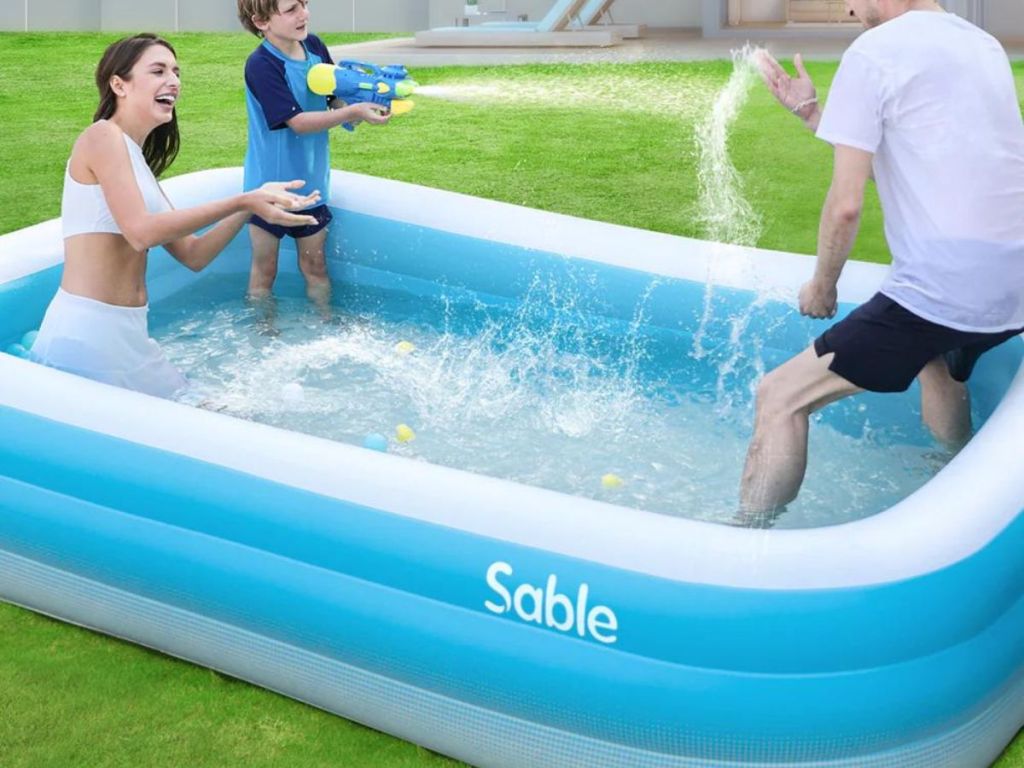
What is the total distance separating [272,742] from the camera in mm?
2322

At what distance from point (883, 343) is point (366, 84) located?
181cm

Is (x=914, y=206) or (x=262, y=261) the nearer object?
(x=914, y=206)

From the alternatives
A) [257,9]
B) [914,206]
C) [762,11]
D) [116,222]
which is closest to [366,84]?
[257,9]

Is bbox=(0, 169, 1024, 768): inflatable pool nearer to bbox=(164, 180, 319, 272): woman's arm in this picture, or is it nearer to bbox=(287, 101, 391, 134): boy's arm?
bbox=(164, 180, 319, 272): woman's arm

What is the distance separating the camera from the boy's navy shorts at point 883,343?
7.60 ft

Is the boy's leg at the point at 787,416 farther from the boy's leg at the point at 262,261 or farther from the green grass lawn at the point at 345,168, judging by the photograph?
the boy's leg at the point at 262,261

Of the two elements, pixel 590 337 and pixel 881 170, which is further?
pixel 590 337

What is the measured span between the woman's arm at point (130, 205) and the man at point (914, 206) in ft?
3.28

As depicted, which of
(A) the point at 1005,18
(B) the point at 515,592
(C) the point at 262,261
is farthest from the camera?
(A) the point at 1005,18

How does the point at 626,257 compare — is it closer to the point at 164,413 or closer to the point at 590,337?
the point at 590,337

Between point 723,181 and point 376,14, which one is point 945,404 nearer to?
point 723,181

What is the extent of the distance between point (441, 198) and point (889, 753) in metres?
2.38

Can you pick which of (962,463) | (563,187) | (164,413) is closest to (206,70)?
(563,187)

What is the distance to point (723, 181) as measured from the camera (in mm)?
6617
